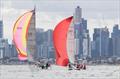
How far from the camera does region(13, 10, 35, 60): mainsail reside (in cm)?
9512

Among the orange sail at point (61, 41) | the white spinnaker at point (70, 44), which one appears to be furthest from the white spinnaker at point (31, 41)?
the white spinnaker at point (70, 44)

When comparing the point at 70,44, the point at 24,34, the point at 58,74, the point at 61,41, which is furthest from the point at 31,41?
the point at 58,74

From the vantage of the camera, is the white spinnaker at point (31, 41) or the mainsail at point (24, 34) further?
the mainsail at point (24, 34)

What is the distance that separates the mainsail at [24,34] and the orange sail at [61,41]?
13.6ft

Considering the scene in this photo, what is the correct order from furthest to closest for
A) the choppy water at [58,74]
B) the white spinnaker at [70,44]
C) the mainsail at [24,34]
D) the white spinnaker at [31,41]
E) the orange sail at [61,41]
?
the mainsail at [24,34] < the white spinnaker at [31,41] < the white spinnaker at [70,44] < the orange sail at [61,41] < the choppy water at [58,74]

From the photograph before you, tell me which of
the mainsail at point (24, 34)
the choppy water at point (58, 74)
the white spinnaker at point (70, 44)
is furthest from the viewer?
the mainsail at point (24, 34)

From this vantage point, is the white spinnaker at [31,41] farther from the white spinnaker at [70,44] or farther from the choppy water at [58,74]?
the white spinnaker at [70,44]

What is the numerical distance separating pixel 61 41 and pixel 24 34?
6.31 meters

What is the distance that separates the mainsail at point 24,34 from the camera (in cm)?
9512

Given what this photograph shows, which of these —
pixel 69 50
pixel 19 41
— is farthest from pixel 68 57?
pixel 19 41

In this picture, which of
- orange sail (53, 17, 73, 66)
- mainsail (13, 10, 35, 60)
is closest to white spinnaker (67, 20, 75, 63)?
orange sail (53, 17, 73, 66)

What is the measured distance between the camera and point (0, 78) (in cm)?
7556

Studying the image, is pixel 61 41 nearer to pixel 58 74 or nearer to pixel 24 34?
pixel 58 74

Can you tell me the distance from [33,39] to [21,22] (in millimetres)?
2865
